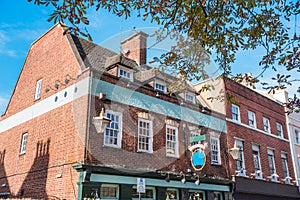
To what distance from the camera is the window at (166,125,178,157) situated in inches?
590

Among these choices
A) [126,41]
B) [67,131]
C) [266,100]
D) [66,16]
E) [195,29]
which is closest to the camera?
[66,16]

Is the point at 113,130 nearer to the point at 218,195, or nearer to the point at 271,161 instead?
A: the point at 218,195

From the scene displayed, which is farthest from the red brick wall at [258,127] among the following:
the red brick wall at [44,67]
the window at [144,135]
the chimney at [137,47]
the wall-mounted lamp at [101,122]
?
the red brick wall at [44,67]

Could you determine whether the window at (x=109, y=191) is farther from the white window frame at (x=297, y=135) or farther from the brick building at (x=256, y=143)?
the white window frame at (x=297, y=135)

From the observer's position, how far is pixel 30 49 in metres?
18.6

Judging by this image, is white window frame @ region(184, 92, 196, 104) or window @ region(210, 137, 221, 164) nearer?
window @ region(210, 137, 221, 164)

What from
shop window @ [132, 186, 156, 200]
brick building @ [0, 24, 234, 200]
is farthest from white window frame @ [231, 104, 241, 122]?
shop window @ [132, 186, 156, 200]

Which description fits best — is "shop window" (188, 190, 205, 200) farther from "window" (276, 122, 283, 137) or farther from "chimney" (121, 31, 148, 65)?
"window" (276, 122, 283, 137)

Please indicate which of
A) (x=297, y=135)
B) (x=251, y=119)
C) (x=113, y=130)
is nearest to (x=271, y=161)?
(x=251, y=119)

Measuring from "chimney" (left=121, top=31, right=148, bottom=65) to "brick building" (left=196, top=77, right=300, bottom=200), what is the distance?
4.77 m

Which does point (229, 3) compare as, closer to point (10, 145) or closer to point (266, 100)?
point (10, 145)

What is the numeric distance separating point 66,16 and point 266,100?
20622mm

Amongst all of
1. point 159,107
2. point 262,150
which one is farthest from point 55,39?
point 262,150

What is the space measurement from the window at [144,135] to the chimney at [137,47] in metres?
4.95
